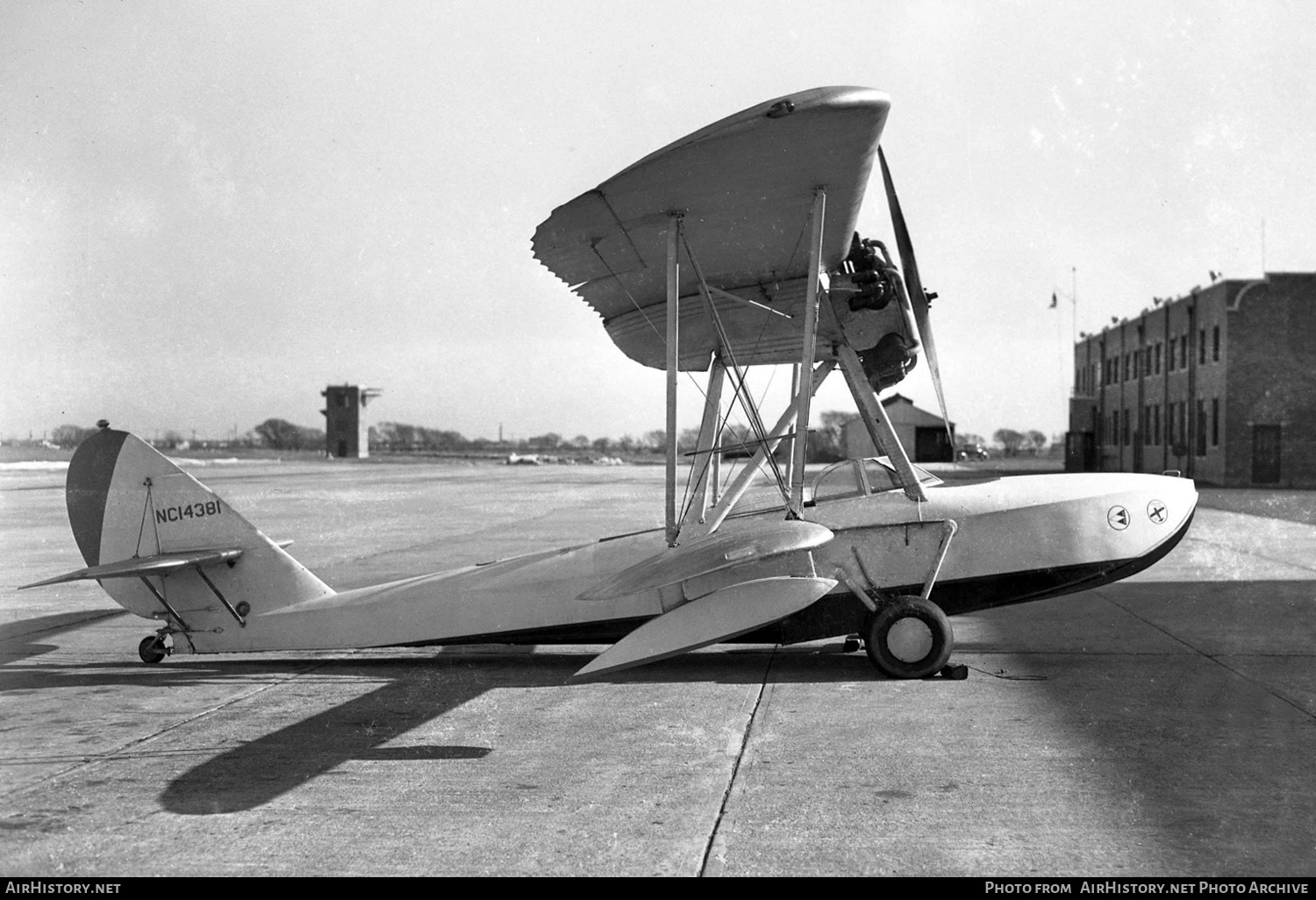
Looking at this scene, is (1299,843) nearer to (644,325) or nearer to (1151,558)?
(1151,558)

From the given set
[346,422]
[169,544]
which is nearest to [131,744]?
[169,544]

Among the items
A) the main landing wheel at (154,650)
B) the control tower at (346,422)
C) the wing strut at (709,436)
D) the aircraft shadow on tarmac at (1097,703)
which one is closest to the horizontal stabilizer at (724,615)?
the aircraft shadow on tarmac at (1097,703)

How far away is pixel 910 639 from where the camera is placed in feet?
23.3

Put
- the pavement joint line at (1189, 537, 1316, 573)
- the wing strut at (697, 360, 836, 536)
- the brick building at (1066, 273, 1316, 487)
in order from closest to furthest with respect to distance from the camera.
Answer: the wing strut at (697, 360, 836, 536) < the pavement joint line at (1189, 537, 1316, 573) < the brick building at (1066, 273, 1316, 487)

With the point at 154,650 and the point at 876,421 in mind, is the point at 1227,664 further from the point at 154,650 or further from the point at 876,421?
the point at 154,650

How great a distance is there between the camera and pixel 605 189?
6.16 metres

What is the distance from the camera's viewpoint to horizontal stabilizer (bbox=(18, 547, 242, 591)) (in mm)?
7027

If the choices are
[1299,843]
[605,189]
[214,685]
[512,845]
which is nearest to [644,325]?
[605,189]

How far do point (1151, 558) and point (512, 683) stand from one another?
4.58 meters

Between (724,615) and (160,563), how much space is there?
3995 mm

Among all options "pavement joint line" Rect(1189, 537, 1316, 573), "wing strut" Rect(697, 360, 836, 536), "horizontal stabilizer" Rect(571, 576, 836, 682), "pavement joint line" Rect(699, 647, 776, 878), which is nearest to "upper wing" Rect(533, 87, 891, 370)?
"wing strut" Rect(697, 360, 836, 536)

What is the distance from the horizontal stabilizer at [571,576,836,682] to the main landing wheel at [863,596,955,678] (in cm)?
126

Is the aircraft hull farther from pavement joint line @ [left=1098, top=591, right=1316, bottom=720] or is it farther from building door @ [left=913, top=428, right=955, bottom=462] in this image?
building door @ [left=913, top=428, right=955, bottom=462]

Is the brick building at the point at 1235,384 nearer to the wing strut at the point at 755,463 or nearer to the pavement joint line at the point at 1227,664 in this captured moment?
the pavement joint line at the point at 1227,664
